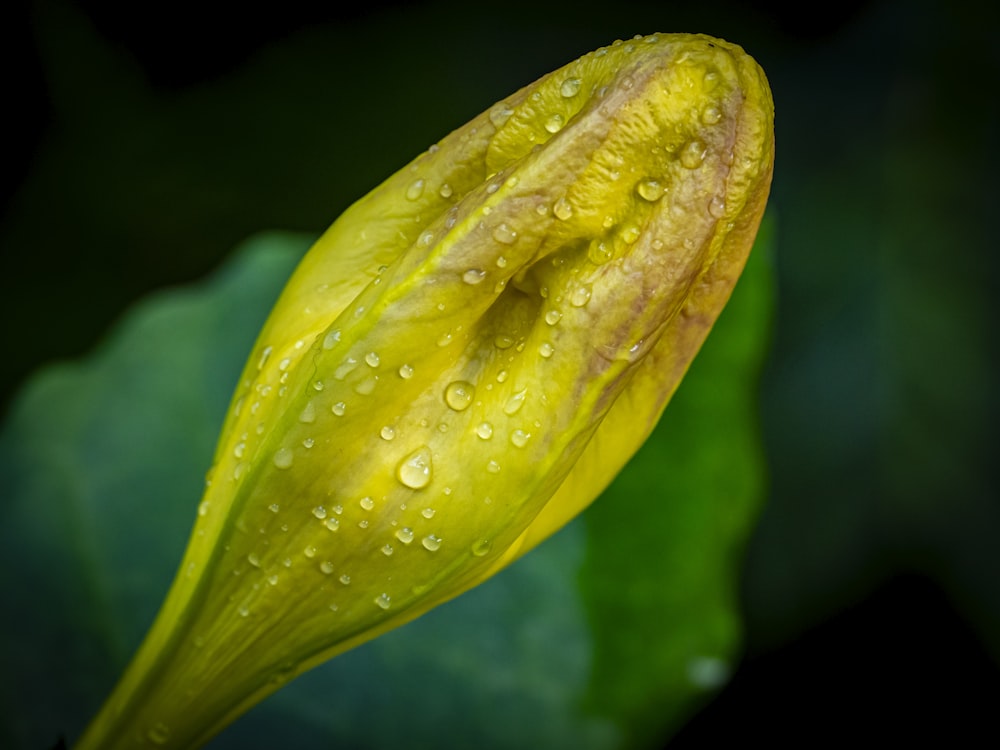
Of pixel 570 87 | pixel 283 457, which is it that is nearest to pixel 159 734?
pixel 283 457

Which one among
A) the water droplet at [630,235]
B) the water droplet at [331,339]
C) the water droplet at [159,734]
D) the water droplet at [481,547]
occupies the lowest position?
the water droplet at [159,734]

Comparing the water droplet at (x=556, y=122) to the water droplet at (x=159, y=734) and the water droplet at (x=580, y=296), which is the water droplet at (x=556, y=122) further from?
the water droplet at (x=159, y=734)

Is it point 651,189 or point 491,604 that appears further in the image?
point 491,604

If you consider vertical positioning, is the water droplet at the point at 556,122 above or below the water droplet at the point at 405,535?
above

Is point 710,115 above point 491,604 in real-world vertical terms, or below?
above

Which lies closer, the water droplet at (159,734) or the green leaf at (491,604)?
the water droplet at (159,734)

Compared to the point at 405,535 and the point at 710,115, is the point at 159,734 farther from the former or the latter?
the point at 710,115

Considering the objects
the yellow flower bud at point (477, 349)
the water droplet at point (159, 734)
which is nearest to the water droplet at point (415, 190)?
the yellow flower bud at point (477, 349)

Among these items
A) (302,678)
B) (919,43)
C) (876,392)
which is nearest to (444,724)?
(302,678)
